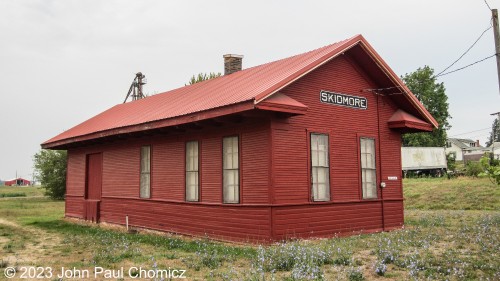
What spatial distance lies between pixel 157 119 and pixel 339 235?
6404 mm

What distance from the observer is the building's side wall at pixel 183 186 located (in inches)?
473

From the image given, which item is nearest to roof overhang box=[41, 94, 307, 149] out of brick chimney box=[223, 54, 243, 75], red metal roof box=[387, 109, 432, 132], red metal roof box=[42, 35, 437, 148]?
red metal roof box=[42, 35, 437, 148]

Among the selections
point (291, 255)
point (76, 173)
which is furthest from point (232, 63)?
point (291, 255)

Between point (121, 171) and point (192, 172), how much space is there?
4.94m

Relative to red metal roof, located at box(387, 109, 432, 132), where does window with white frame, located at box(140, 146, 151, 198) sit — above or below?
below

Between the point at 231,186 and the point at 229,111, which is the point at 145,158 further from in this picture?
the point at 229,111

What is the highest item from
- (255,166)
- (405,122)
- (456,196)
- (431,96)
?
(431,96)

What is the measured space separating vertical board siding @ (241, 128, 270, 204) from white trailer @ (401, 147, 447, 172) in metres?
33.0

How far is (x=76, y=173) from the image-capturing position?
2177 centimetres

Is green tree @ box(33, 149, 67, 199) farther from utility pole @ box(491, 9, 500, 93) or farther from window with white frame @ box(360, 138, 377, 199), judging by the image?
utility pole @ box(491, 9, 500, 93)

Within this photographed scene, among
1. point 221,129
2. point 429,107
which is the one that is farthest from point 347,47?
point 429,107

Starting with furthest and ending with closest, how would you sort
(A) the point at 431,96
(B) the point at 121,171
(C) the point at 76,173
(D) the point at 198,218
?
(A) the point at 431,96 → (C) the point at 76,173 → (B) the point at 121,171 → (D) the point at 198,218

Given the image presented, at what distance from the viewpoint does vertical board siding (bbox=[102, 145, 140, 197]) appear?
17109 millimetres

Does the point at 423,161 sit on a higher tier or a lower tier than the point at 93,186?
higher
